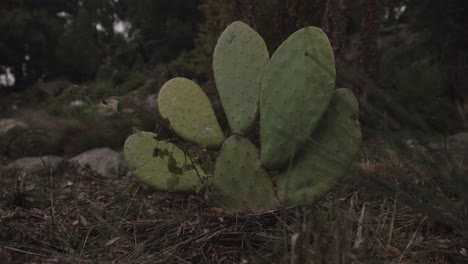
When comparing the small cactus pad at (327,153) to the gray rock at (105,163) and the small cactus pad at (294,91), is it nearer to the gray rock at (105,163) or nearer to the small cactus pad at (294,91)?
the small cactus pad at (294,91)

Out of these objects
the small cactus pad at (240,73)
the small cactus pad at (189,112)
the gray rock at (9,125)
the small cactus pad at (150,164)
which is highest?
the small cactus pad at (240,73)

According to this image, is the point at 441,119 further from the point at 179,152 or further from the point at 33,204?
the point at 33,204

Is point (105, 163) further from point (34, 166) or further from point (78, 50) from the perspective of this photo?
point (78, 50)

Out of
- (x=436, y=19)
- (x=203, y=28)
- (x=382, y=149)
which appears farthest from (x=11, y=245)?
(x=203, y=28)

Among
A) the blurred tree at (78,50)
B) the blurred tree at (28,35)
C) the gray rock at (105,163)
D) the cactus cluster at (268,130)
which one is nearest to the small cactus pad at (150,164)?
the cactus cluster at (268,130)

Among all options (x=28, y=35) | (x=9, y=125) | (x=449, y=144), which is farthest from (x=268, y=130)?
(x=28, y=35)

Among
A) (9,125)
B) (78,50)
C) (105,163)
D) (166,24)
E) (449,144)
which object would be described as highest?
(449,144)
